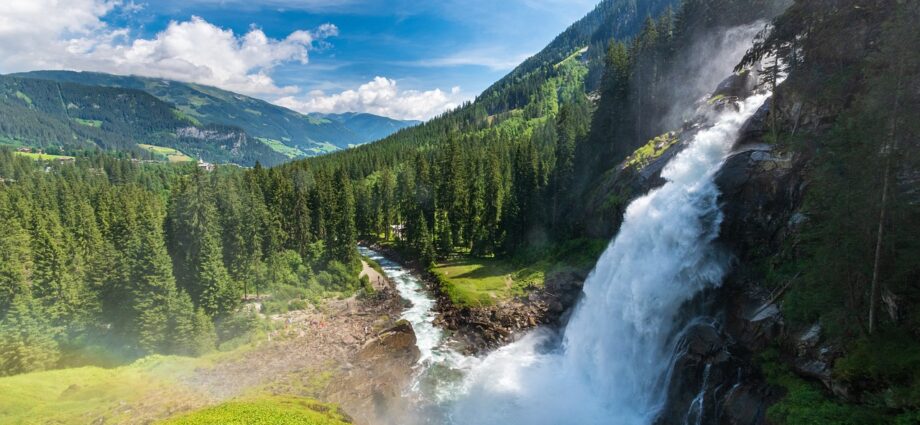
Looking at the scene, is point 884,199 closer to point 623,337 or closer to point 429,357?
point 623,337

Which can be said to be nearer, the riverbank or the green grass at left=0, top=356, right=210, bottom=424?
the green grass at left=0, top=356, right=210, bottom=424

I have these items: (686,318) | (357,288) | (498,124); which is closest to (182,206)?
(357,288)

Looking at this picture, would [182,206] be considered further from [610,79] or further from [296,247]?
[610,79]

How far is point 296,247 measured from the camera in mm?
63031

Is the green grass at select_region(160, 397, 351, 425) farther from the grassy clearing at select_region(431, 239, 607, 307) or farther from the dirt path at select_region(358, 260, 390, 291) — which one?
the dirt path at select_region(358, 260, 390, 291)

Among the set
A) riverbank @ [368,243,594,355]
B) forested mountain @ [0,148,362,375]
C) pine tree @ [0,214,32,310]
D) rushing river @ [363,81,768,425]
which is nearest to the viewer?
rushing river @ [363,81,768,425]

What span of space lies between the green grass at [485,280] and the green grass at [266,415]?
888 inches

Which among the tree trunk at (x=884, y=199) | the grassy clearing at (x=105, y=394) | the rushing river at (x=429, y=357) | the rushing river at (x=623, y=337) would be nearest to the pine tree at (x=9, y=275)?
the grassy clearing at (x=105, y=394)

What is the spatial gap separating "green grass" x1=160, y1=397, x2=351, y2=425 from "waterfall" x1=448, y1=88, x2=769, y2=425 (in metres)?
9.04

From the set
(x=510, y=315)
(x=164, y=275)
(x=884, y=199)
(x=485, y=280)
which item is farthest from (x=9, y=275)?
(x=884, y=199)

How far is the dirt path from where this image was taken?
56431mm

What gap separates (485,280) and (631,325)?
25.2 metres

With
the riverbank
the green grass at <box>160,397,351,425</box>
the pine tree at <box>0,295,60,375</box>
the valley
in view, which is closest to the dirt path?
the valley

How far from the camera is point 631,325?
30.5 meters
